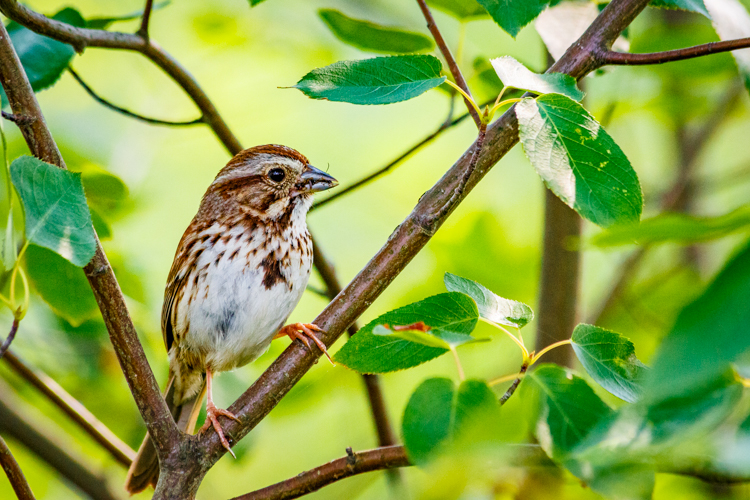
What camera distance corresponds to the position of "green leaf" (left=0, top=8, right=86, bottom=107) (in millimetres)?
2631

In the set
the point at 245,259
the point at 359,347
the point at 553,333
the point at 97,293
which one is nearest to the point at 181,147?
the point at 245,259

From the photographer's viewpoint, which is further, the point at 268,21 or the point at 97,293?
the point at 268,21

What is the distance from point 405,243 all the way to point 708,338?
1411 millimetres

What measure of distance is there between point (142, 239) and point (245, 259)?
11.7ft

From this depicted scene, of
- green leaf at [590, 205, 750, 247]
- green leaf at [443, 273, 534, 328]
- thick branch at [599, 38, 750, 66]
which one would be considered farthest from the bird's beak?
green leaf at [590, 205, 750, 247]

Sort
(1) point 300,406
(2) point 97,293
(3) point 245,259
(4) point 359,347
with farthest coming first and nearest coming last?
(1) point 300,406 → (3) point 245,259 → (2) point 97,293 → (4) point 359,347

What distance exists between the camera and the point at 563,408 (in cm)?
138

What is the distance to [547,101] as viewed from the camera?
159cm

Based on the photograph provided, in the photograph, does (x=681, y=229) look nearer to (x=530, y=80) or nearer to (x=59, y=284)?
(x=530, y=80)

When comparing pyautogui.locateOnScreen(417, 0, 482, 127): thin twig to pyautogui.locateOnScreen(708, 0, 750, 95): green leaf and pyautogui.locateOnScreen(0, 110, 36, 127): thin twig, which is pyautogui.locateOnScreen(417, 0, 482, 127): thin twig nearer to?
pyautogui.locateOnScreen(708, 0, 750, 95): green leaf

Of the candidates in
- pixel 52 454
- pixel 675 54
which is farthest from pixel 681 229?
pixel 52 454

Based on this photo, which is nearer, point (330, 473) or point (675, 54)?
point (675, 54)

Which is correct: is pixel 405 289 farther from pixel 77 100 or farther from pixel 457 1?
pixel 77 100

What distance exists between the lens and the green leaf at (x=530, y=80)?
1.50 metres
